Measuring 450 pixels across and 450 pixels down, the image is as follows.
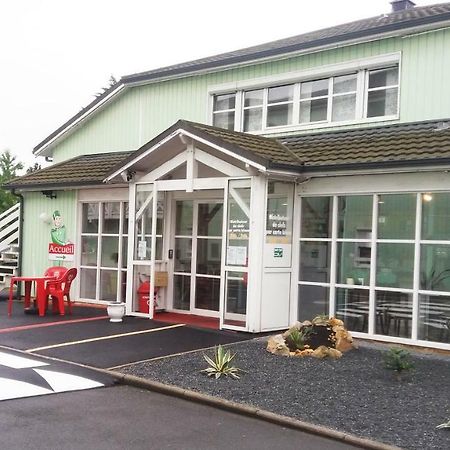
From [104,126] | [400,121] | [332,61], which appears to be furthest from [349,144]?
[104,126]

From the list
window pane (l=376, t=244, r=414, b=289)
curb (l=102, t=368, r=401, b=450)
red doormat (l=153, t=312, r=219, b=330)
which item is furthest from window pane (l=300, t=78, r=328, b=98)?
curb (l=102, t=368, r=401, b=450)

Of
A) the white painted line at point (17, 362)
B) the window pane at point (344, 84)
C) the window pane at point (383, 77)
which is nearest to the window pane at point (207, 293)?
the window pane at point (344, 84)

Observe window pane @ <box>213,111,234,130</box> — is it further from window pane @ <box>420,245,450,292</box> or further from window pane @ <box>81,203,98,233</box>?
window pane @ <box>420,245,450,292</box>

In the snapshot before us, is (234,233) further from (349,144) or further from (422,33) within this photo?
(422,33)

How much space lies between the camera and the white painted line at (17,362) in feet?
27.9

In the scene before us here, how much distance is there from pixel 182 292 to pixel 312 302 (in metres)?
3.19

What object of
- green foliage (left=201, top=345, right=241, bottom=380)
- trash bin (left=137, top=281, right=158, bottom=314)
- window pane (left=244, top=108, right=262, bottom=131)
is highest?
window pane (left=244, top=108, right=262, bottom=131)

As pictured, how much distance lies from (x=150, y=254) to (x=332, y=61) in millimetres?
5179

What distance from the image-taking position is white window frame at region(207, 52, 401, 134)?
1159 cm

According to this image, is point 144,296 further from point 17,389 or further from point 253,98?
point 17,389

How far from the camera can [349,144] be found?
11.1 meters

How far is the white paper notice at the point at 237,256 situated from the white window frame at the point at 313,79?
10.1 feet

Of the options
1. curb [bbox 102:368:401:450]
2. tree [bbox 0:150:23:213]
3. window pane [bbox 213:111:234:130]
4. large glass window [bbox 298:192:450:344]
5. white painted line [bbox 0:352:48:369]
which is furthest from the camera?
tree [bbox 0:150:23:213]

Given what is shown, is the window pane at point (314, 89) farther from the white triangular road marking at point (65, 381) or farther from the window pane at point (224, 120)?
the white triangular road marking at point (65, 381)
